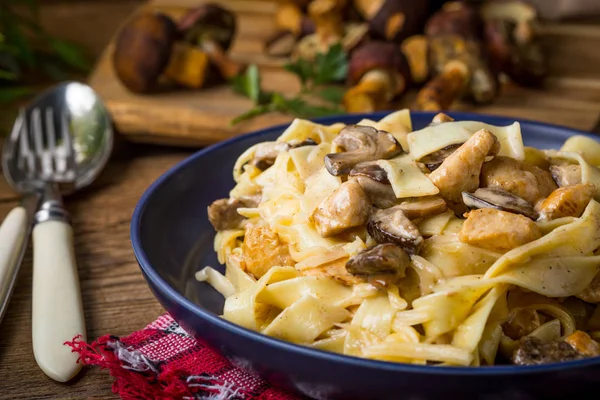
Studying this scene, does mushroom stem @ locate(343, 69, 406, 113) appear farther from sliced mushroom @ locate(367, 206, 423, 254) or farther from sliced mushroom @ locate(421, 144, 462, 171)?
sliced mushroom @ locate(367, 206, 423, 254)

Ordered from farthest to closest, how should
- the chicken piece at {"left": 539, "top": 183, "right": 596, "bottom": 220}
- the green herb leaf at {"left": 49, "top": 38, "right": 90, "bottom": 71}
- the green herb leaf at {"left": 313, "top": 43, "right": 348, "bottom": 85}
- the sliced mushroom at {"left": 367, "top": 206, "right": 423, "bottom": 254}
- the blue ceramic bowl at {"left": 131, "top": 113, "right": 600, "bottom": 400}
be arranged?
the green herb leaf at {"left": 49, "top": 38, "right": 90, "bottom": 71} → the green herb leaf at {"left": 313, "top": 43, "right": 348, "bottom": 85} → the chicken piece at {"left": 539, "top": 183, "right": 596, "bottom": 220} → the sliced mushroom at {"left": 367, "top": 206, "right": 423, "bottom": 254} → the blue ceramic bowl at {"left": 131, "top": 113, "right": 600, "bottom": 400}

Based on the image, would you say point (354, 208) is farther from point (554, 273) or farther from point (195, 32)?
point (195, 32)

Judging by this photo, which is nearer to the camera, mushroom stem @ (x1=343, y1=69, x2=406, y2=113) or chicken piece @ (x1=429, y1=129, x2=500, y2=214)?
chicken piece @ (x1=429, y1=129, x2=500, y2=214)

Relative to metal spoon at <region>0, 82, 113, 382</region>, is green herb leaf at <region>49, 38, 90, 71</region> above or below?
above

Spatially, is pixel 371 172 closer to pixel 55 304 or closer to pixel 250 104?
pixel 55 304

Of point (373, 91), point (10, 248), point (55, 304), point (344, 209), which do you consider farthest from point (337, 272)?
point (373, 91)

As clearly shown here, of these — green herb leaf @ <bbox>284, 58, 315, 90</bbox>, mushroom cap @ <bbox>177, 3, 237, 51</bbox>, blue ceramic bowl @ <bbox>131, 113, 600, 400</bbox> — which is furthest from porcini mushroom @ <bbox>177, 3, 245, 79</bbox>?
blue ceramic bowl @ <bbox>131, 113, 600, 400</bbox>

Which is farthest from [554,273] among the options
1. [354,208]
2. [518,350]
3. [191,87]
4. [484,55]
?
[191,87]
